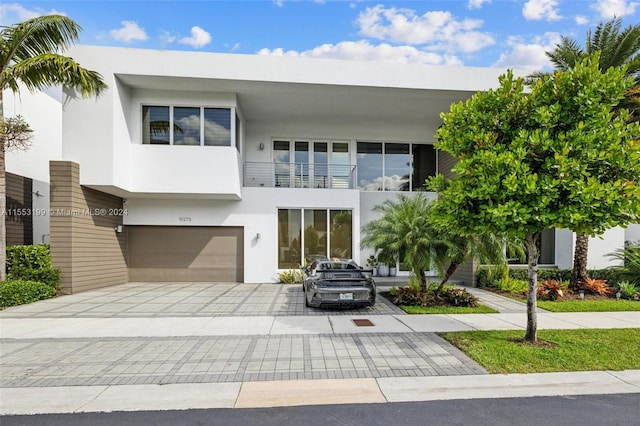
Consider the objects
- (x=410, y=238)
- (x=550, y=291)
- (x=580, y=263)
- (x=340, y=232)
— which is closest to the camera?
(x=410, y=238)

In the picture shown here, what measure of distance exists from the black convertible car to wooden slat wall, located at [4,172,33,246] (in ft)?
36.0

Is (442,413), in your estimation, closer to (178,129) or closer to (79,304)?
(79,304)

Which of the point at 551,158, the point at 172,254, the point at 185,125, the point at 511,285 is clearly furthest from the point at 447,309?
the point at 185,125

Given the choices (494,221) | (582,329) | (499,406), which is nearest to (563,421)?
(499,406)

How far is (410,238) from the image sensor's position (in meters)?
8.59

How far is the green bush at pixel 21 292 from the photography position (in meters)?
8.41

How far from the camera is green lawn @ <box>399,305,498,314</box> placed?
8281 millimetres

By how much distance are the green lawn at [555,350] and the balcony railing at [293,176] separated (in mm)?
8742

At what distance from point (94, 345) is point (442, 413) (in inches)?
230

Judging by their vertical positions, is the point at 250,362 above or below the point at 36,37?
below

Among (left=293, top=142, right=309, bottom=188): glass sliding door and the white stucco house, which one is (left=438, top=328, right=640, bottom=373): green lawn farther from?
(left=293, top=142, right=309, bottom=188): glass sliding door

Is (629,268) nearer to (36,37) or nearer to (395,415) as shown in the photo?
(395,415)

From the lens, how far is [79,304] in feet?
28.9

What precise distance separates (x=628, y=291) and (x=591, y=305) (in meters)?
2.23
